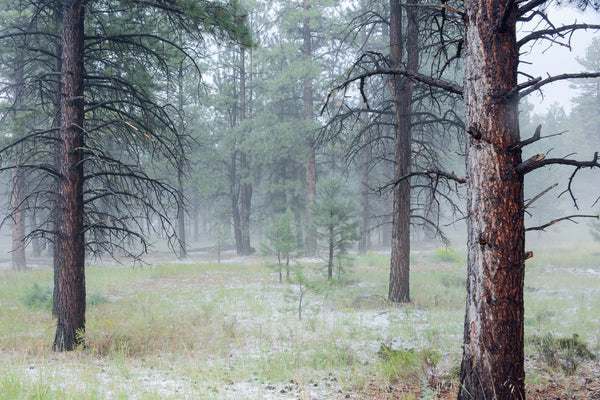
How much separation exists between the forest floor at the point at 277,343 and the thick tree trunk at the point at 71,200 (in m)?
0.48

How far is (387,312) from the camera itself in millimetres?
8711

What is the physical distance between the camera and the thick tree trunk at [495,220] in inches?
134

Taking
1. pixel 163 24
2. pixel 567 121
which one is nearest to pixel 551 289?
pixel 163 24

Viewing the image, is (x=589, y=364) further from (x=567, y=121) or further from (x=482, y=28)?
(x=567, y=121)

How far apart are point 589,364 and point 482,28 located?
4.59 m

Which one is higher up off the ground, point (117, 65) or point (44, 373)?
point (117, 65)

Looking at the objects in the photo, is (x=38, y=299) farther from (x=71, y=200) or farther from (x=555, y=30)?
(x=555, y=30)

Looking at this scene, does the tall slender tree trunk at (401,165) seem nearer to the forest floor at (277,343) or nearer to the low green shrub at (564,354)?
the forest floor at (277,343)

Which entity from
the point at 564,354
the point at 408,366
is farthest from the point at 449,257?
the point at 408,366

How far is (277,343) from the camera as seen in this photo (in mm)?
6766

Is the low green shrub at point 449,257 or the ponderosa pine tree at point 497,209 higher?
the ponderosa pine tree at point 497,209

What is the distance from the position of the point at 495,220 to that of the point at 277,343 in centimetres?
466

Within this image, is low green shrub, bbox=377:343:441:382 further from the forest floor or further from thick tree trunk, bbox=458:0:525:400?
thick tree trunk, bbox=458:0:525:400

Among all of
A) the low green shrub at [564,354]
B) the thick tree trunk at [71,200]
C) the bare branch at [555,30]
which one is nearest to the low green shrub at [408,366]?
the low green shrub at [564,354]
